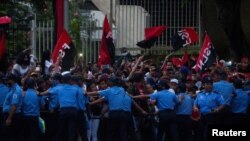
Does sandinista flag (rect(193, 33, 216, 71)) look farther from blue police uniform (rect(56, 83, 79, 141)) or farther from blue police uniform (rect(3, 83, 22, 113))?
blue police uniform (rect(3, 83, 22, 113))

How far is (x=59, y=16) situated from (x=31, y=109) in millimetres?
4638

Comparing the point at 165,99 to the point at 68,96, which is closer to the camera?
the point at 68,96

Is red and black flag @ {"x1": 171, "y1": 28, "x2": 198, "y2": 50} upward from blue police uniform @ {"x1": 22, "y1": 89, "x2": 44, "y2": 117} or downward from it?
upward

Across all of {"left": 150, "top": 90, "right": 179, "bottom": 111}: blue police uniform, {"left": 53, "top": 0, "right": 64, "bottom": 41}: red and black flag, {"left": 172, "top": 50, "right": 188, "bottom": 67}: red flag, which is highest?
{"left": 53, "top": 0, "right": 64, "bottom": 41}: red and black flag

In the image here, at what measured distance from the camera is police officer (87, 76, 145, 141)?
20.0 meters

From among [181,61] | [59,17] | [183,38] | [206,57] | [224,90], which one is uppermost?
[59,17]

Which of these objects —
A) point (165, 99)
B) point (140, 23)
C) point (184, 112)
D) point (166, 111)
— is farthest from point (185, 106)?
point (140, 23)

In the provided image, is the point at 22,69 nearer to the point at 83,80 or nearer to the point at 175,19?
the point at 83,80

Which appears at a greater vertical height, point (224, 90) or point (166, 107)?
point (224, 90)

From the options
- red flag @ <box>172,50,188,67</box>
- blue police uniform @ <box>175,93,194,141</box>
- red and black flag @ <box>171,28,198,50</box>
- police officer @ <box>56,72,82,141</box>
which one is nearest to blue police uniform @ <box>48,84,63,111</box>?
police officer @ <box>56,72,82,141</box>

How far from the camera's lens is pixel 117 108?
65.5ft

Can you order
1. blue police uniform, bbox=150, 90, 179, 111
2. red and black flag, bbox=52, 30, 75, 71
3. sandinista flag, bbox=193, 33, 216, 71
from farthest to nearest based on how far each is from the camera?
sandinista flag, bbox=193, 33, 216, 71 → red and black flag, bbox=52, 30, 75, 71 → blue police uniform, bbox=150, 90, 179, 111

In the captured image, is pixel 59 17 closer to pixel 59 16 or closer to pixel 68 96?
pixel 59 16

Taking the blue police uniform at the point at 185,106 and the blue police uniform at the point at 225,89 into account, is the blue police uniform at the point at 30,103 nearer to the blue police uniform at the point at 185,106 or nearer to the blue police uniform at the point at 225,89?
the blue police uniform at the point at 185,106
